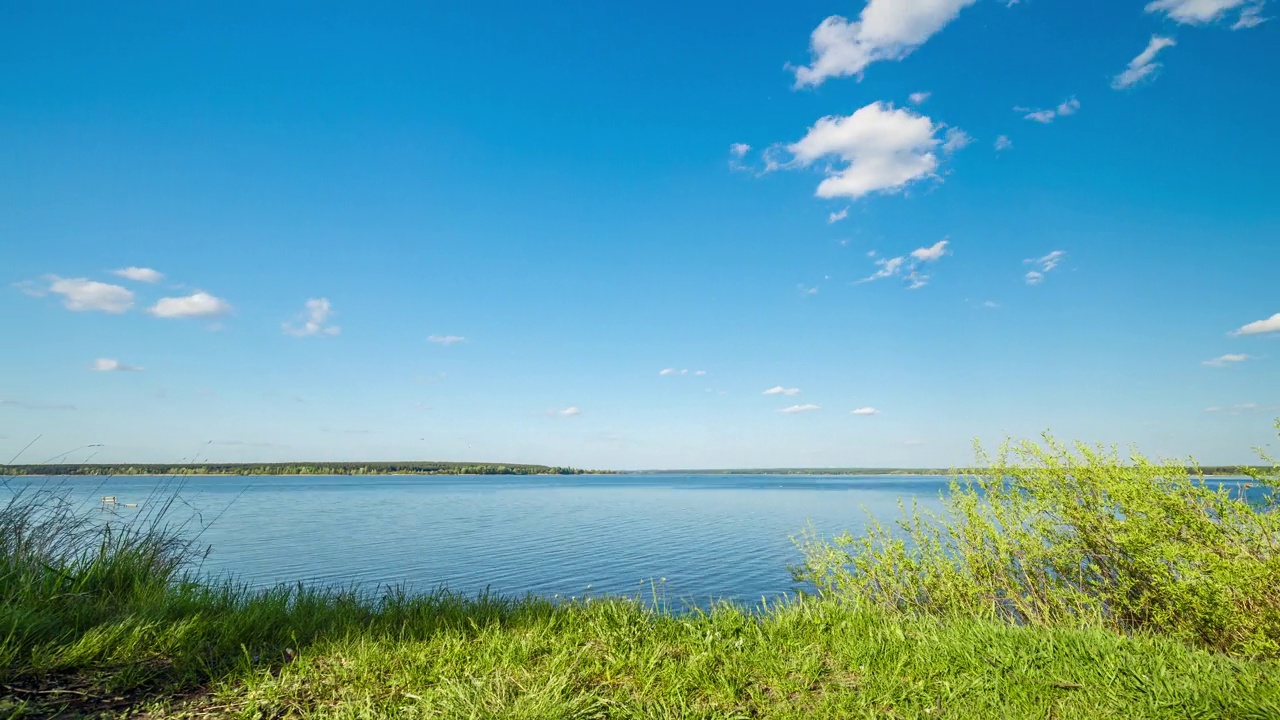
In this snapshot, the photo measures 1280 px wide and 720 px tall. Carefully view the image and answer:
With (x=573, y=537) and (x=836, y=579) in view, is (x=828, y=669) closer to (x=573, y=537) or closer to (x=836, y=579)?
(x=836, y=579)

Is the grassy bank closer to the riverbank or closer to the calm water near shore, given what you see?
the riverbank

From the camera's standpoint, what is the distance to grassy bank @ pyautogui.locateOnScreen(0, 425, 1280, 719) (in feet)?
12.2

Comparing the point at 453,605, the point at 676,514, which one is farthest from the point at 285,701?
the point at 676,514

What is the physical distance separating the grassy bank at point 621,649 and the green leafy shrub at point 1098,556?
0.13ft

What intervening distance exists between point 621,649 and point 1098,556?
23.1ft

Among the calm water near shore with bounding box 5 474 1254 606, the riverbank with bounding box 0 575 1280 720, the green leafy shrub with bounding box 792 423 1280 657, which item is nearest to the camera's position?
the riverbank with bounding box 0 575 1280 720

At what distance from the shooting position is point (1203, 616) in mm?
6734

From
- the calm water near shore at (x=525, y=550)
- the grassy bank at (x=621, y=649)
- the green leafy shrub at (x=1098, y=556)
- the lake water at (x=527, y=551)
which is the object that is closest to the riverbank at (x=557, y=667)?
the grassy bank at (x=621, y=649)

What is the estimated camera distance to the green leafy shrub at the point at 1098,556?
638cm

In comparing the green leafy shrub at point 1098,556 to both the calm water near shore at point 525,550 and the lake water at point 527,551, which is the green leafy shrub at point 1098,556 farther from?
the calm water near shore at point 525,550

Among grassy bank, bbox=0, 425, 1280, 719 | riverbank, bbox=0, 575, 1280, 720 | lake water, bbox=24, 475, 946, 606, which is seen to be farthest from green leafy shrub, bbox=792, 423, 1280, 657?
lake water, bbox=24, 475, 946, 606

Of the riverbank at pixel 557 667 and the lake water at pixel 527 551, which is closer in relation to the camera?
the riverbank at pixel 557 667

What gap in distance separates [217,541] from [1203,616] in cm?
3532

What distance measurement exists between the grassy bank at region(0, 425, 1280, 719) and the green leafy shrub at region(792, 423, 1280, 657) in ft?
0.13
